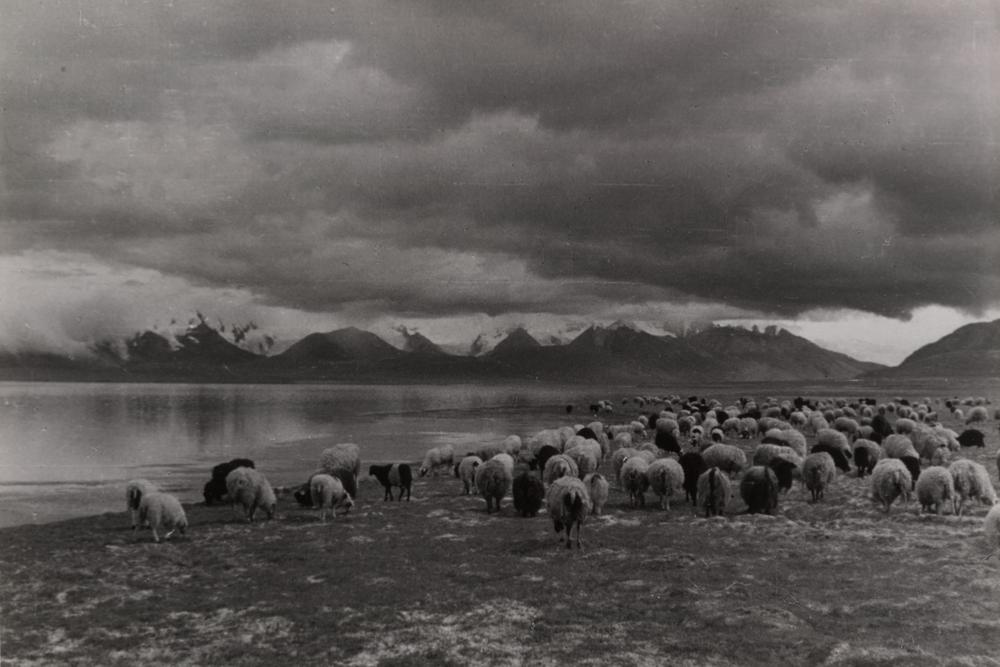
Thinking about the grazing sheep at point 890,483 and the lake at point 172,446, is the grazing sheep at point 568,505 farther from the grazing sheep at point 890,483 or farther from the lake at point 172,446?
the lake at point 172,446

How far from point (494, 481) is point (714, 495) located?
6.90 m

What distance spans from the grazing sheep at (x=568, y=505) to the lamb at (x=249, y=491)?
9.86m

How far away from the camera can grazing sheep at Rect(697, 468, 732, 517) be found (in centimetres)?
2042

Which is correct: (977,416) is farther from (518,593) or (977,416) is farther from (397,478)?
(518,593)

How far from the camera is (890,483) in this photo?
20.0 m

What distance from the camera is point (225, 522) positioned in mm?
21812

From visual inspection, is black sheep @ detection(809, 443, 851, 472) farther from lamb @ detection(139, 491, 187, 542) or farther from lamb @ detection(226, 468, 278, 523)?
lamb @ detection(139, 491, 187, 542)

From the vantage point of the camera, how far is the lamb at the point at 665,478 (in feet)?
73.3

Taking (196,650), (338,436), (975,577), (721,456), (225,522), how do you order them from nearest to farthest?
(196,650) < (975,577) < (225,522) < (721,456) < (338,436)

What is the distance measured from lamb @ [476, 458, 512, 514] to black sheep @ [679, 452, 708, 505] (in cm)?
620

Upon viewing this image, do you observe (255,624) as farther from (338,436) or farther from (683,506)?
(338,436)

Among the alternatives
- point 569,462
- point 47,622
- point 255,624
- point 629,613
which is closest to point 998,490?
point 569,462

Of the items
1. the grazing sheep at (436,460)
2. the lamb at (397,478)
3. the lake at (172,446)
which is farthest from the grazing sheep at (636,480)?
the lake at (172,446)

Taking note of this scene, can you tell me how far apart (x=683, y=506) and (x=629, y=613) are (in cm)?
1103
